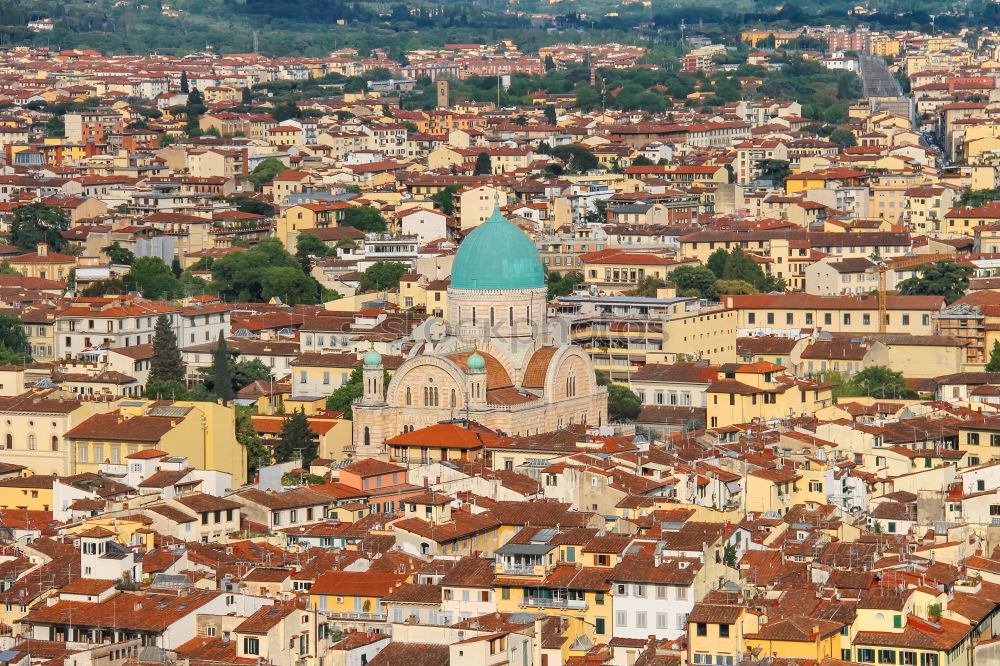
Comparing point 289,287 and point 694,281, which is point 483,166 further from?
point 694,281

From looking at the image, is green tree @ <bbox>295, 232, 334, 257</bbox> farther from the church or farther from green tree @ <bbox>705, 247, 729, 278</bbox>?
the church

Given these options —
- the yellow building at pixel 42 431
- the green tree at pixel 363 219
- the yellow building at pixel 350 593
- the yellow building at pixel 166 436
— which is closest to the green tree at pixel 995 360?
the yellow building at pixel 166 436

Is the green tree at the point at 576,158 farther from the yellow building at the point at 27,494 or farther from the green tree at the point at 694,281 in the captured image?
the yellow building at the point at 27,494

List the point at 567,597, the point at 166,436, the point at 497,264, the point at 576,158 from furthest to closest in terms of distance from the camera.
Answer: the point at 576,158, the point at 497,264, the point at 166,436, the point at 567,597

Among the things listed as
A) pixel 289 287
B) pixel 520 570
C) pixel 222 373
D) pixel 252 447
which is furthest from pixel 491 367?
pixel 289 287

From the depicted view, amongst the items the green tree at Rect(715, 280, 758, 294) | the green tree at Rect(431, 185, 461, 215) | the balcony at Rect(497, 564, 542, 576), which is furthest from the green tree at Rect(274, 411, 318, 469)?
the green tree at Rect(431, 185, 461, 215)
